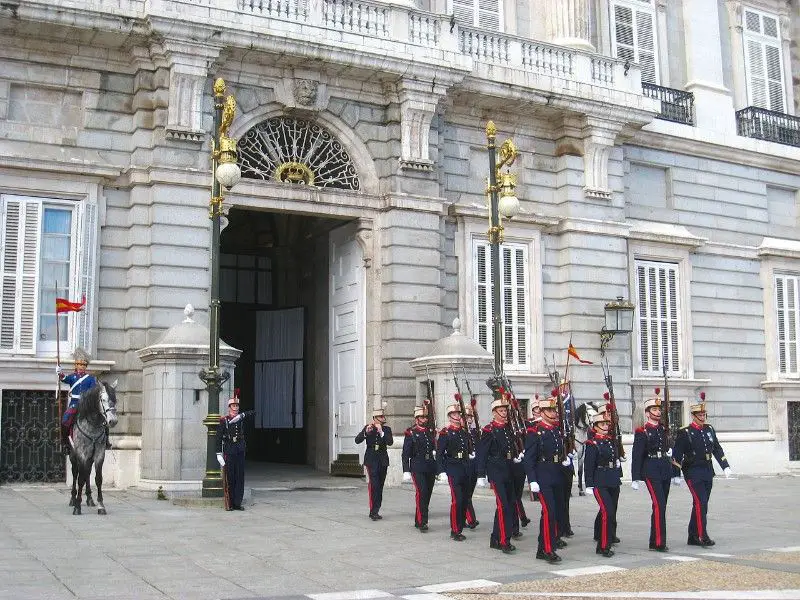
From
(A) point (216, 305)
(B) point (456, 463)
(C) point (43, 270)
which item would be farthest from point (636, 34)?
(B) point (456, 463)

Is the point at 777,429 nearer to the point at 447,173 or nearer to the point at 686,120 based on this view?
the point at 686,120

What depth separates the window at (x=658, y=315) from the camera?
2342 cm

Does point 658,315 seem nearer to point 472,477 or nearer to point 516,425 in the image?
point 516,425

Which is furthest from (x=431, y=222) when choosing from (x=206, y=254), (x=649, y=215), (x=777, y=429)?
(x=777, y=429)

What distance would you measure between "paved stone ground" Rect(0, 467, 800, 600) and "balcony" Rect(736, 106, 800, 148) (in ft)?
40.5

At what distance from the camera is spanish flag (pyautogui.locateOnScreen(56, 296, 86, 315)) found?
16312 mm

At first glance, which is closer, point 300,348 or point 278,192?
point 278,192

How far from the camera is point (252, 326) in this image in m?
27.1

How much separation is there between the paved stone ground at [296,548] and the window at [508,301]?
5233 millimetres

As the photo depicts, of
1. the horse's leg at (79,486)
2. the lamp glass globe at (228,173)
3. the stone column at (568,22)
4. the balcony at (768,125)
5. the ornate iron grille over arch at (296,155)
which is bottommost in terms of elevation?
the horse's leg at (79,486)

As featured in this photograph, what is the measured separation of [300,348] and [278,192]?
600cm

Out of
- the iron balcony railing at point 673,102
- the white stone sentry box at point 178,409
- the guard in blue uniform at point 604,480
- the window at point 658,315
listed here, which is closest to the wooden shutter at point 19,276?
the white stone sentry box at point 178,409

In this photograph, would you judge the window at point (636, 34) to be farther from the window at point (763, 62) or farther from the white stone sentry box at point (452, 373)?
the white stone sentry box at point (452, 373)

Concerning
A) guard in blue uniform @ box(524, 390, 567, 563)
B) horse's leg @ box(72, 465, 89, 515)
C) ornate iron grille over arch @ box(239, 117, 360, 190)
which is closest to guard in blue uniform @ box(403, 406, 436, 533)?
guard in blue uniform @ box(524, 390, 567, 563)
